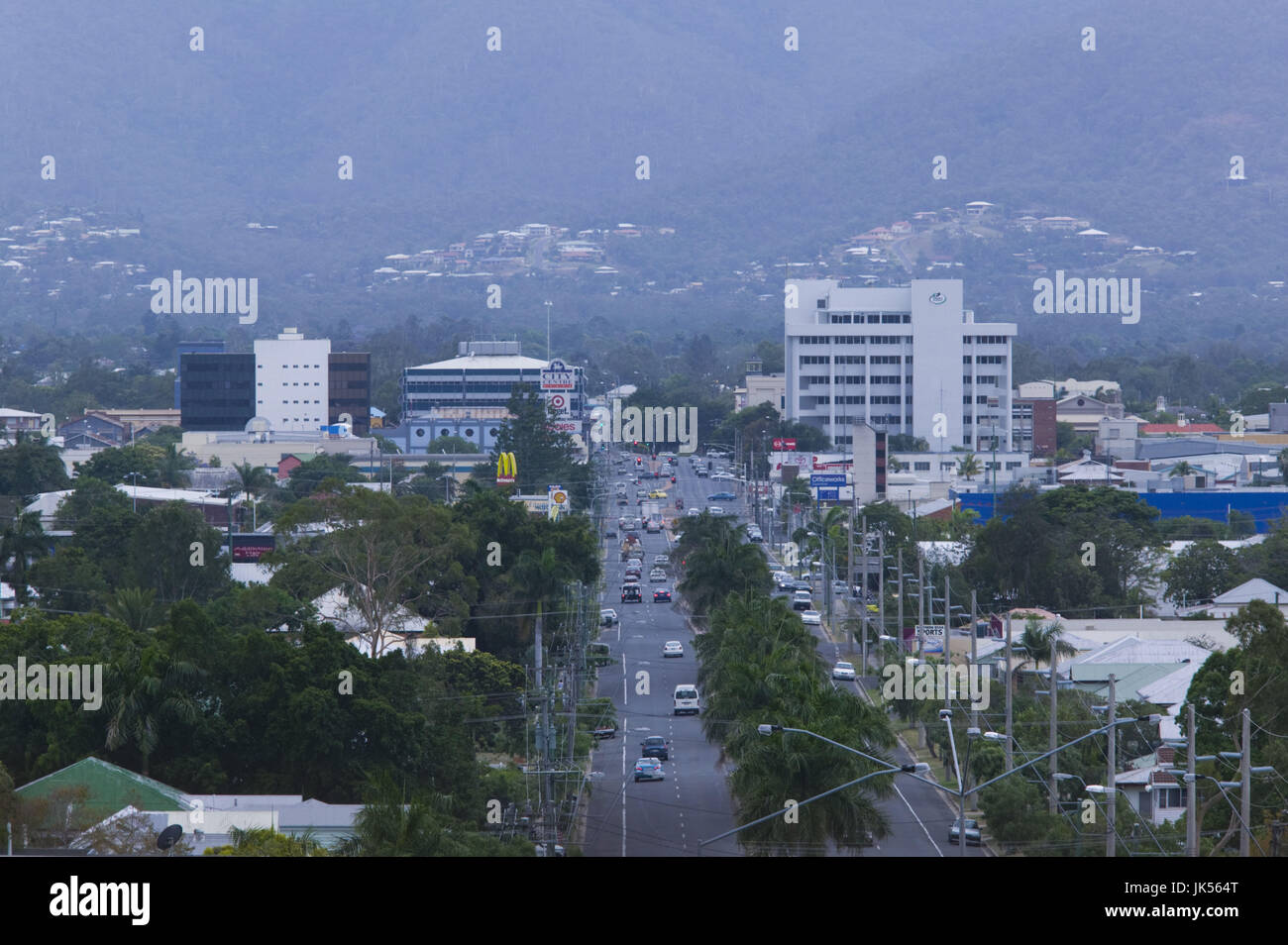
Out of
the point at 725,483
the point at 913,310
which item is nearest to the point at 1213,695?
the point at 725,483

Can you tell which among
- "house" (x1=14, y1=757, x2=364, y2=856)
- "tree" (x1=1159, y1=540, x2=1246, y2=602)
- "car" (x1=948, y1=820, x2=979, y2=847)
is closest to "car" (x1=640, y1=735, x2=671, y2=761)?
"car" (x1=948, y1=820, x2=979, y2=847)

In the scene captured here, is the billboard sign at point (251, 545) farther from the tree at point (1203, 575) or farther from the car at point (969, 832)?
the car at point (969, 832)

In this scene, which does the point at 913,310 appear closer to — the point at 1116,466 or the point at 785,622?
the point at 1116,466

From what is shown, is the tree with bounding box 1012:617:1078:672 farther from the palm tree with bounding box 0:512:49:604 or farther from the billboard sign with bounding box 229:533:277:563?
the billboard sign with bounding box 229:533:277:563

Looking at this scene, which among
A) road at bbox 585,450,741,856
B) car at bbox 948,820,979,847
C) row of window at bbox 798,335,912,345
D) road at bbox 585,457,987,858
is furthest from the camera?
row of window at bbox 798,335,912,345

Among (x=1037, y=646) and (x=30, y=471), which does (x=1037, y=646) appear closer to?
(x=1037, y=646)

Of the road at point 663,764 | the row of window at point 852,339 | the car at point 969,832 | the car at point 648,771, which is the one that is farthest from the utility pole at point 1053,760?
the row of window at point 852,339
